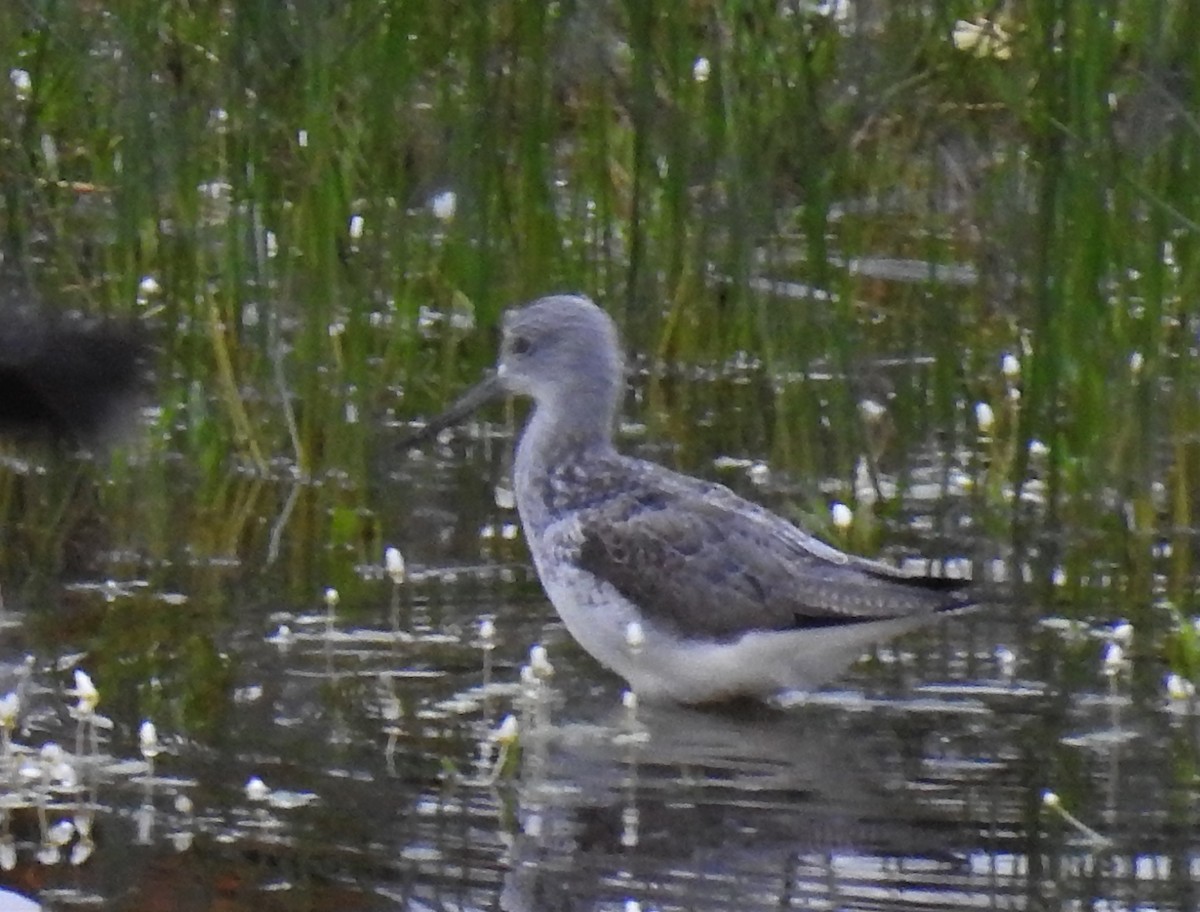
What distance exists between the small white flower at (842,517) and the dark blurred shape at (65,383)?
9.56ft

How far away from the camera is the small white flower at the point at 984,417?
7152 millimetres

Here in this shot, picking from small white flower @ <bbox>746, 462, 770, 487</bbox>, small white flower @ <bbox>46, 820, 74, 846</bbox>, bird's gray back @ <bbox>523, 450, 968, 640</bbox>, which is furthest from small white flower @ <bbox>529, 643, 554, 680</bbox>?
small white flower @ <bbox>746, 462, 770, 487</bbox>

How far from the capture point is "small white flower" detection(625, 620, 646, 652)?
567 centimetres

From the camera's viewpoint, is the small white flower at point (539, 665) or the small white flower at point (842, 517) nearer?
the small white flower at point (539, 665)

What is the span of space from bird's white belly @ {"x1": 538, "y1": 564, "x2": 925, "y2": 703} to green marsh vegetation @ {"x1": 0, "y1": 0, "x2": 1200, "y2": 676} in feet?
2.58

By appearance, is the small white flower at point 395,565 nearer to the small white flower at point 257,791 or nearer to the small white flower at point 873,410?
the small white flower at point 257,791

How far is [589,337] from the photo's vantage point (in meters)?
6.68

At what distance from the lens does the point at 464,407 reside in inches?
274

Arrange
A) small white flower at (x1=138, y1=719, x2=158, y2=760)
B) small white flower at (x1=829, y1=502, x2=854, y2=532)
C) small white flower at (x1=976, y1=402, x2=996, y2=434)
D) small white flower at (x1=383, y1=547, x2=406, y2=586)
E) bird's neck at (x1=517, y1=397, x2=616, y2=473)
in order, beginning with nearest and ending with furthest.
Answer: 1. small white flower at (x1=138, y1=719, x2=158, y2=760)
2. small white flower at (x1=383, y1=547, x2=406, y2=586)
3. small white flower at (x1=829, y1=502, x2=854, y2=532)
4. bird's neck at (x1=517, y1=397, x2=616, y2=473)
5. small white flower at (x1=976, y1=402, x2=996, y2=434)

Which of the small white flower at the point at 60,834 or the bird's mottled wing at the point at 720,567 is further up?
the bird's mottled wing at the point at 720,567

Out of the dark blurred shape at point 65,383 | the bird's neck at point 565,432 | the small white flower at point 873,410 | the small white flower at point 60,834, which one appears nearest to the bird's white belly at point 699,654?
the bird's neck at point 565,432

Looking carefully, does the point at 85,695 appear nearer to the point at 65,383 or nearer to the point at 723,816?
the point at 723,816

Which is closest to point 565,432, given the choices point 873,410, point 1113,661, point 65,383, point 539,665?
point 539,665

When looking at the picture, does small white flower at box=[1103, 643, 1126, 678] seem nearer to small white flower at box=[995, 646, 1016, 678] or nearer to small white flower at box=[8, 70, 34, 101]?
small white flower at box=[995, 646, 1016, 678]
